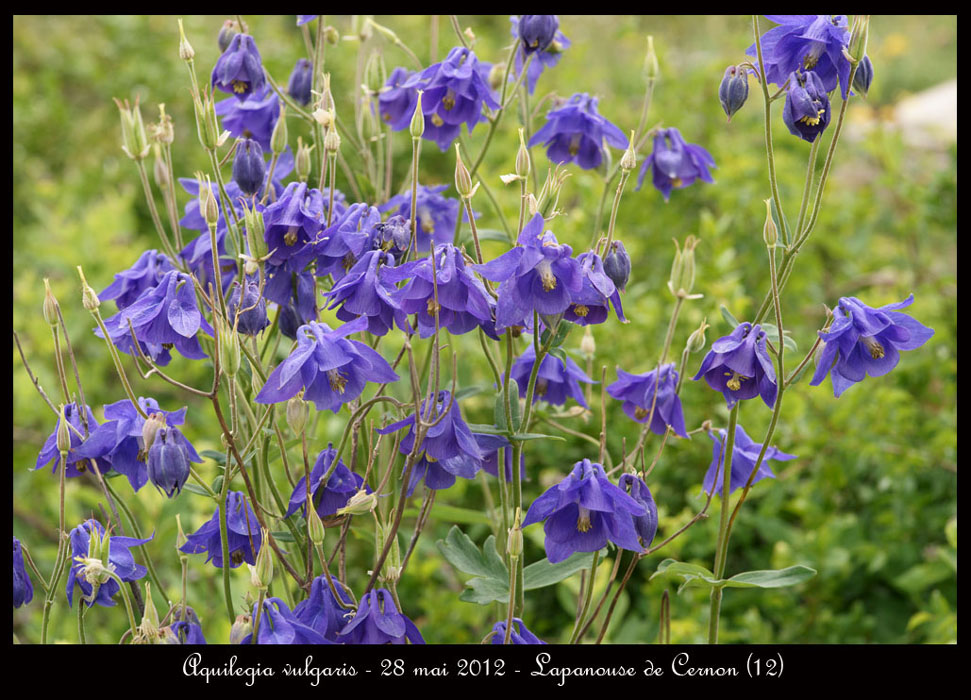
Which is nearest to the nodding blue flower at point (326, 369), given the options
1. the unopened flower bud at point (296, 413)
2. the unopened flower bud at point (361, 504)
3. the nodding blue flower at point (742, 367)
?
the unopened flower bud at point (296, 413)

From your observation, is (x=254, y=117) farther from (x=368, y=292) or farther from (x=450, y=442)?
(x=450, y=442)

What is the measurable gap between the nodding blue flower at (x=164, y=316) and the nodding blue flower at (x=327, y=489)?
259 mm

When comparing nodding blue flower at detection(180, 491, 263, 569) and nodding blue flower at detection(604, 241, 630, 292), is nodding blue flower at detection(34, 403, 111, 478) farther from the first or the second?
nodding blue flower at detection(604, 241, 630, 292)

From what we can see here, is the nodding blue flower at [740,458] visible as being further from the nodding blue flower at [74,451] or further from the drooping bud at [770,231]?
the nodding blue flower at [74,451]

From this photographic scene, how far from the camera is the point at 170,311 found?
144 centimetres

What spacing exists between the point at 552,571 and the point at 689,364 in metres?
1.24

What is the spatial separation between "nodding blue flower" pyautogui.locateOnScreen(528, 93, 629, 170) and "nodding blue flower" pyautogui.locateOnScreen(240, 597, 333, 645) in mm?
949

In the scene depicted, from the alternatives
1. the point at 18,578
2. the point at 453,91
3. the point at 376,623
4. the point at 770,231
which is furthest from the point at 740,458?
the point at 18,578

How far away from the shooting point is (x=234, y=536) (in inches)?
62.5

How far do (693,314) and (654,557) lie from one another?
672mm

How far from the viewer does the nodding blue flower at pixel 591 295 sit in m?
1.32

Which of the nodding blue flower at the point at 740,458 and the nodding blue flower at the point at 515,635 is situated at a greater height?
the nodding blue flower at the point at 740,458
